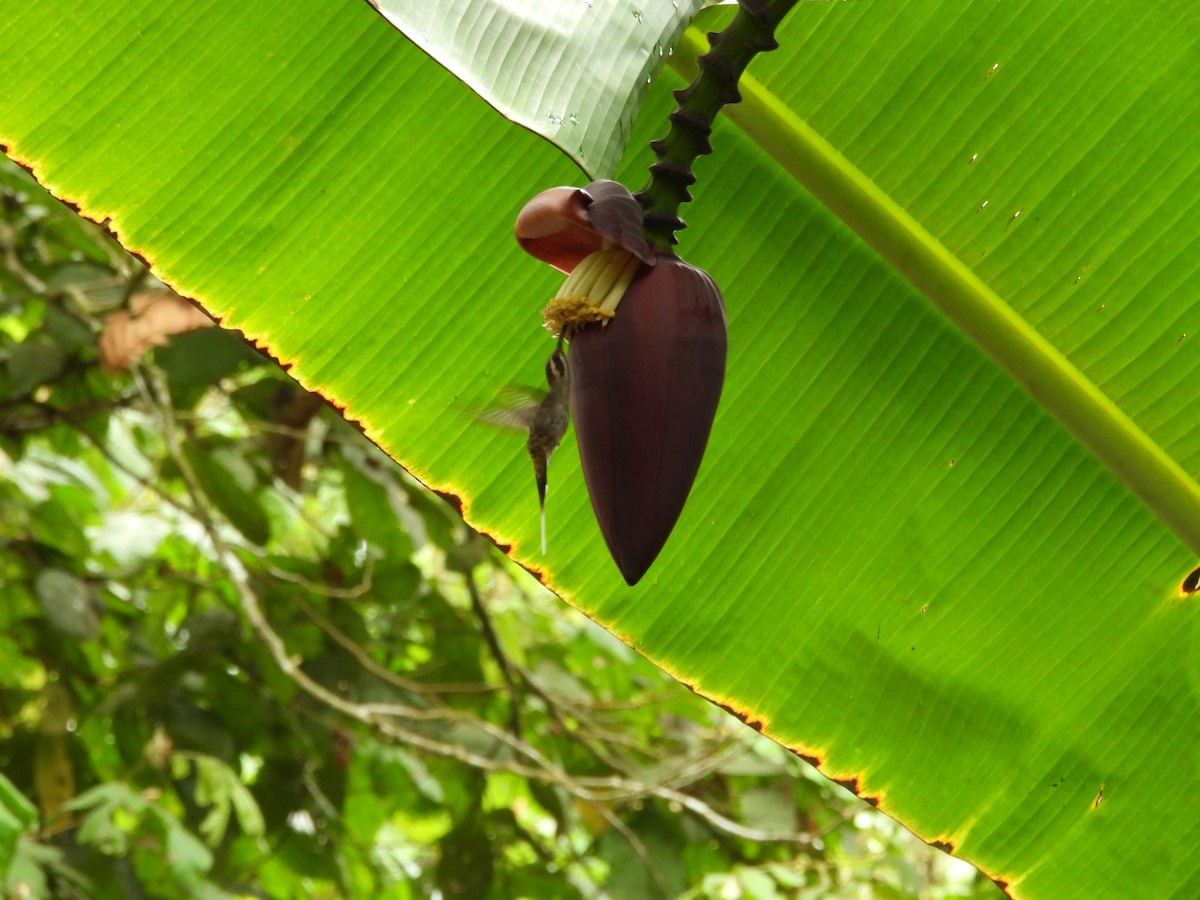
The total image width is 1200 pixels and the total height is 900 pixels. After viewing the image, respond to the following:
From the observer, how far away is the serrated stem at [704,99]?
0.54 meters

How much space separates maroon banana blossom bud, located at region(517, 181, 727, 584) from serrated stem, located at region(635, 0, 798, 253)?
15 mm

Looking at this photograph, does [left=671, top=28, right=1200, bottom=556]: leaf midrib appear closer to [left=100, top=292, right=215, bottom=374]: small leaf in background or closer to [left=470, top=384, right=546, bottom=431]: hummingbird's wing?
[left=470, top=384, right=546, bottom=431]: hummingbird's wing

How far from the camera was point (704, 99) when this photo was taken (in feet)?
1.78

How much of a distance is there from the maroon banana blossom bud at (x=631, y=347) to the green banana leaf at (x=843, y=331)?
1.58 ft

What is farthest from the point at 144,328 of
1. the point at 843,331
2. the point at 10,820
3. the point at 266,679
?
the point at 843,331

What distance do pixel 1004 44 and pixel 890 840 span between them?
281cm

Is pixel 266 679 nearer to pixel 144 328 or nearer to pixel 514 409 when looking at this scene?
pixel 144 328

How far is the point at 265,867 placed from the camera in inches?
104

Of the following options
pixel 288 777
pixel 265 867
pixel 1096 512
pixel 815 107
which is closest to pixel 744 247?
pixel 815 107

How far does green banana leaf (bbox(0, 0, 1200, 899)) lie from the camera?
1045 mm

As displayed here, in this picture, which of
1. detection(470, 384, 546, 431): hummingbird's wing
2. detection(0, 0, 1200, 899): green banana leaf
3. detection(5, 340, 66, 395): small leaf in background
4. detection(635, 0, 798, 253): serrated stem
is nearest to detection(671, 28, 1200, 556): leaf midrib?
detection(0, 0, 1200, 899): green banana leaf

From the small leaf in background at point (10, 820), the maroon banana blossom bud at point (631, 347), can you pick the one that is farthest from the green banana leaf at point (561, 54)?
the small leaf in background at point (10, 820)

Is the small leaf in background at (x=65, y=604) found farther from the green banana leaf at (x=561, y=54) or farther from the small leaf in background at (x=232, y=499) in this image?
the green banana leaf at (x=561, y=54)

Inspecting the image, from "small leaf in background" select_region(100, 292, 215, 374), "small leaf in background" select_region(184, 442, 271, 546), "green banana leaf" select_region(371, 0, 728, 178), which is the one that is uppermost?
"green banana leaf" select_region(371, 0, 728, 178)
